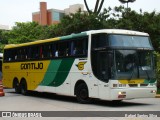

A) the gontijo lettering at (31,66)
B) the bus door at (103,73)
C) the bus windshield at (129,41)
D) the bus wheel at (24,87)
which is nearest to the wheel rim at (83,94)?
the bus door at (103,73)

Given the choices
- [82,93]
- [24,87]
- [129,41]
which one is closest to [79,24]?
[24,87]

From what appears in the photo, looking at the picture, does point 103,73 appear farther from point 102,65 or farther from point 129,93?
point 129,93

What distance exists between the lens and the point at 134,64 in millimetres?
17781

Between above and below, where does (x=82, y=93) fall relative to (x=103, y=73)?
below

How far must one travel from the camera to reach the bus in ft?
57.2

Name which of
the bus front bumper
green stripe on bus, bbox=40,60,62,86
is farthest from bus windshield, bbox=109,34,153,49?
green stripe on bus, bbox=40,60,62,86

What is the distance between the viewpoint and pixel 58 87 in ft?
70.1

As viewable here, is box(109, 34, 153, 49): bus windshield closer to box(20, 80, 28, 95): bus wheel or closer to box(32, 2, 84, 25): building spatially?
box(20, 80, 28, 95): bus wheel

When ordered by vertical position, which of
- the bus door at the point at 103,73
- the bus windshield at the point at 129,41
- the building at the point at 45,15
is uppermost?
the building at the point at 45,15

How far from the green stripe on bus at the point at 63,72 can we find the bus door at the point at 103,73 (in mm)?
2225

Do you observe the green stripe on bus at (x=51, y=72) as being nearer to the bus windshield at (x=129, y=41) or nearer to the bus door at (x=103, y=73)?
the bus door at (x=103, y=73)

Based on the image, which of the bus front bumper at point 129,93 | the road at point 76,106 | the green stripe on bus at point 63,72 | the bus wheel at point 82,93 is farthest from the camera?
the green stripe on bus at point 63,72

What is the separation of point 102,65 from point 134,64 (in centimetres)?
131

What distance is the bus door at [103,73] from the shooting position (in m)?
17.5
